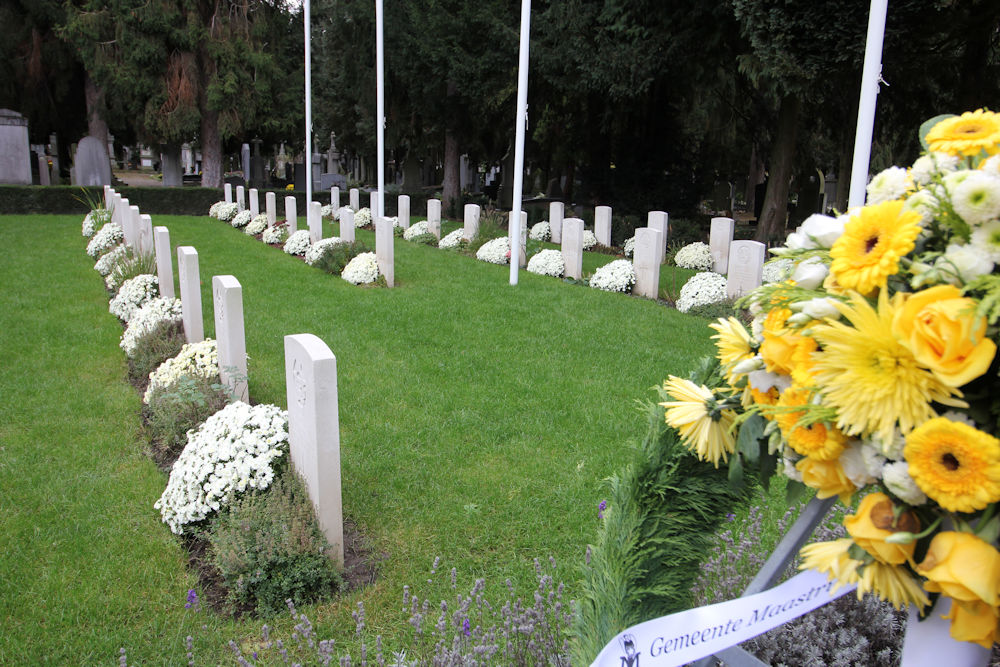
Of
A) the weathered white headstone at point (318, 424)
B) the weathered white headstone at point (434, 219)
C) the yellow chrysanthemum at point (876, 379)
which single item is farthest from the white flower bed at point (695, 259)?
the yellow chrysanthemum at point (876, 379)

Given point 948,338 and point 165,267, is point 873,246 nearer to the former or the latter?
point 948,338

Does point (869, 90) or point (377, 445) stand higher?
point (869, 90)

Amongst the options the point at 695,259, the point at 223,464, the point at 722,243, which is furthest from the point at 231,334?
the point at 695,259

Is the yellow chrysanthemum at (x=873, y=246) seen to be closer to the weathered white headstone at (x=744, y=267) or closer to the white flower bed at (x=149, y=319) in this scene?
the white flower bed at (x=149, y=319)

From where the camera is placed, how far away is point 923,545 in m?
1.22

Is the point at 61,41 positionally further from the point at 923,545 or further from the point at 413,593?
the point at 923,545

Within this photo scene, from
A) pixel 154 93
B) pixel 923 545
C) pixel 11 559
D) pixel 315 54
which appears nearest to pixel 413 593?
pixel 11 559

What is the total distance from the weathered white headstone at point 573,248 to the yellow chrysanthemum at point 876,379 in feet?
36.6

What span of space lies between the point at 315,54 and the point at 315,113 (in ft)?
29.7

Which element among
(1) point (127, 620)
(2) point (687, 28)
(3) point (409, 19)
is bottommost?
(1) point (127, 620)

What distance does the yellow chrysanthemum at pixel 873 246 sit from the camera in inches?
45.8

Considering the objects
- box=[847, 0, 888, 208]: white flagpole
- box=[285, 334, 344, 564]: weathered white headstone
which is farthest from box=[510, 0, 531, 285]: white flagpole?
box=[285, 334, 344, 564]: weathered white headstone

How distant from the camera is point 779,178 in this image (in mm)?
16188

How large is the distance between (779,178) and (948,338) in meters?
→ 16.4
